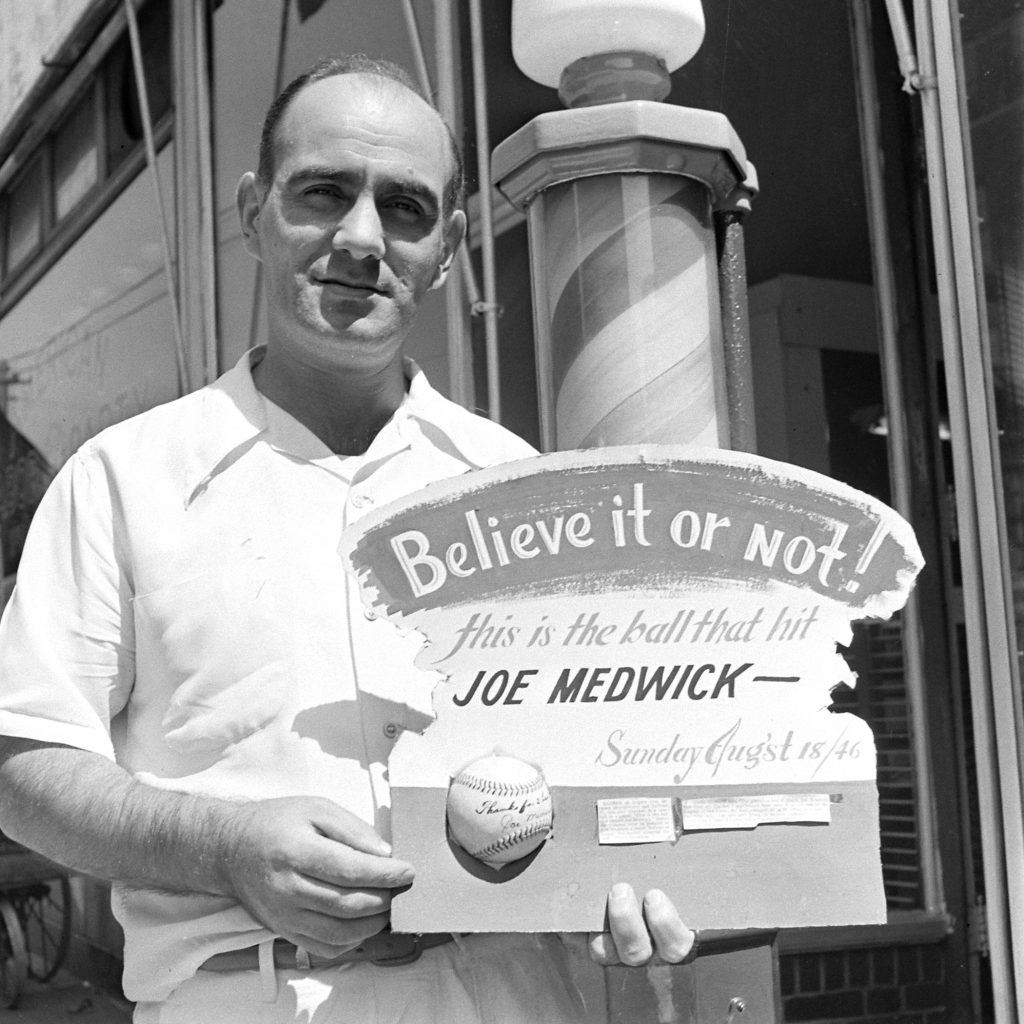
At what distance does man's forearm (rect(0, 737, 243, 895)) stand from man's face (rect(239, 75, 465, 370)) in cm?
50

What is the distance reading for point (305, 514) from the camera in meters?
1.49

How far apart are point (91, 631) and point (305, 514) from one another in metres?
0.26

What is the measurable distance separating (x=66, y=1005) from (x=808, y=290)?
3.15 metres

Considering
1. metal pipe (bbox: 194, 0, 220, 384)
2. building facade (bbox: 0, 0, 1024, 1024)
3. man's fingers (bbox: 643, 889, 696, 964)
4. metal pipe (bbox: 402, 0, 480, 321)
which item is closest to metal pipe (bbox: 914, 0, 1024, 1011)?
building facade (bbox: 0, 0, 1024, 1024)

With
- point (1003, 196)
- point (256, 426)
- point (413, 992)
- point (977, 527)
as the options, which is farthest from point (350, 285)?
point (1003, 196)

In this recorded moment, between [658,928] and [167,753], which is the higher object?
[167,753]

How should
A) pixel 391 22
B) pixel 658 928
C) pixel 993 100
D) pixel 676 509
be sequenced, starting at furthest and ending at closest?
pixel 391 22, pixel 993 100, pixel 676 509, pixel 658 928

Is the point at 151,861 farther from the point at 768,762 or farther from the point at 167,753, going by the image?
the point at 768,762

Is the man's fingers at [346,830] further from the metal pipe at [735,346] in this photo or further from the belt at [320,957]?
the metal pipe at [735,346]

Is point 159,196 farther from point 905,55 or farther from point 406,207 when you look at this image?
point 406,207

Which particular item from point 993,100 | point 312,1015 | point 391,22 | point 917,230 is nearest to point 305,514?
point 312,1015

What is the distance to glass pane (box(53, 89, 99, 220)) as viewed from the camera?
15.3 ft

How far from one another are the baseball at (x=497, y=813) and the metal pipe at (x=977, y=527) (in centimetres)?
148

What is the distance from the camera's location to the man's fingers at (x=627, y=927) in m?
1.28
